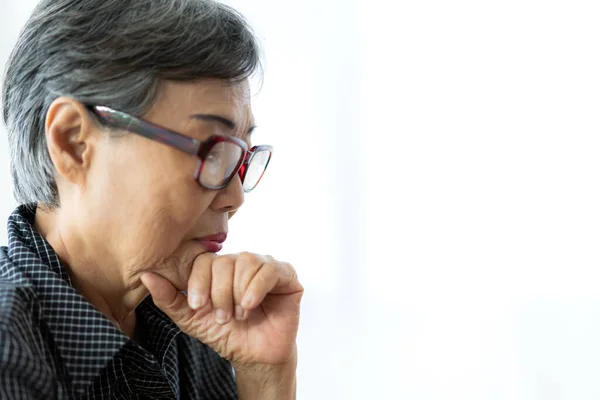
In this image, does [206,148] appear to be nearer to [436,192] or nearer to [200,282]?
[200,282]

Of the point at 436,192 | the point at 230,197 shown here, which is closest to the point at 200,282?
the point at 230,197

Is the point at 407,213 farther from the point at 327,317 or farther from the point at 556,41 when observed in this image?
the point at 556,41

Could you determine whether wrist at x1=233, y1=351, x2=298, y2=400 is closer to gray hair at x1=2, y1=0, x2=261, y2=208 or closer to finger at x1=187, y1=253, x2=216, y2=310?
finger at x1=187, y1=253, x2=216, y2=310

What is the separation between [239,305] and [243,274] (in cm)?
7

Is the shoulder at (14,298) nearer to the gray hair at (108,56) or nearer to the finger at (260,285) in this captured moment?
the gray hair at (108,56)

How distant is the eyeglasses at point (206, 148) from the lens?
4.42 feet

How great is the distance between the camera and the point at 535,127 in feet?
8.85

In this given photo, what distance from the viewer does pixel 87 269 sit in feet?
4.72

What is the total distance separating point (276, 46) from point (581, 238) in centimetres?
134

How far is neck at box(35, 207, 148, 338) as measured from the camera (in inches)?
55.9

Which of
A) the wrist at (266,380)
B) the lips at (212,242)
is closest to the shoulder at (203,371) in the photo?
the wrist at (266,380)

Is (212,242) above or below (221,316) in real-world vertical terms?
above

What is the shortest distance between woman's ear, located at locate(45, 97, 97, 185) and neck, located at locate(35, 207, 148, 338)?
4.4 inches

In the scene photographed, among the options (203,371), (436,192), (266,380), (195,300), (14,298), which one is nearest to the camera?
(14,298)
